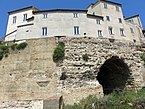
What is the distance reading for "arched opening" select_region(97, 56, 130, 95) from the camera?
681 inches

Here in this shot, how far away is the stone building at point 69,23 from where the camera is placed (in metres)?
29.0

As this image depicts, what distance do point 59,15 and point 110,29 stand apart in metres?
8.71

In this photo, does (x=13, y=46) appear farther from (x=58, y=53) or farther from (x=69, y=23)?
(x=69, y=23)

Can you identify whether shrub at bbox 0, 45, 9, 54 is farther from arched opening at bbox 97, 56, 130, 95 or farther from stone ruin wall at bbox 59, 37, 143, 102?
arched opening at bbox 97, 56, 130, 95

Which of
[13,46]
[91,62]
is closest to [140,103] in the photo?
[91,62]

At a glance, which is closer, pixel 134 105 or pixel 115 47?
pixel 134 105

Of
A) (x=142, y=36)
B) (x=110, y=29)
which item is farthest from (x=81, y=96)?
(x=142, y=36)

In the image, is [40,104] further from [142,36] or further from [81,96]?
[142,36]

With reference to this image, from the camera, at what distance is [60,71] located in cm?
1503

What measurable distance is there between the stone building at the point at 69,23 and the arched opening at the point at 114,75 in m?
10.4

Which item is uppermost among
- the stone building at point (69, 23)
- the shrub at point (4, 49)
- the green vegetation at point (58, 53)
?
the stone building at point (69, 23)

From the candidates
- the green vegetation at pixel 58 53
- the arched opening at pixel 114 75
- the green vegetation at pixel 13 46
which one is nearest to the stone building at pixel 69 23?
the arched opening at pixel 114 75

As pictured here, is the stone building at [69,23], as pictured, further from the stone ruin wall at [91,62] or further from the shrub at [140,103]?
the shrub at [140,103]

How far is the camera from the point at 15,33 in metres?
31.6
